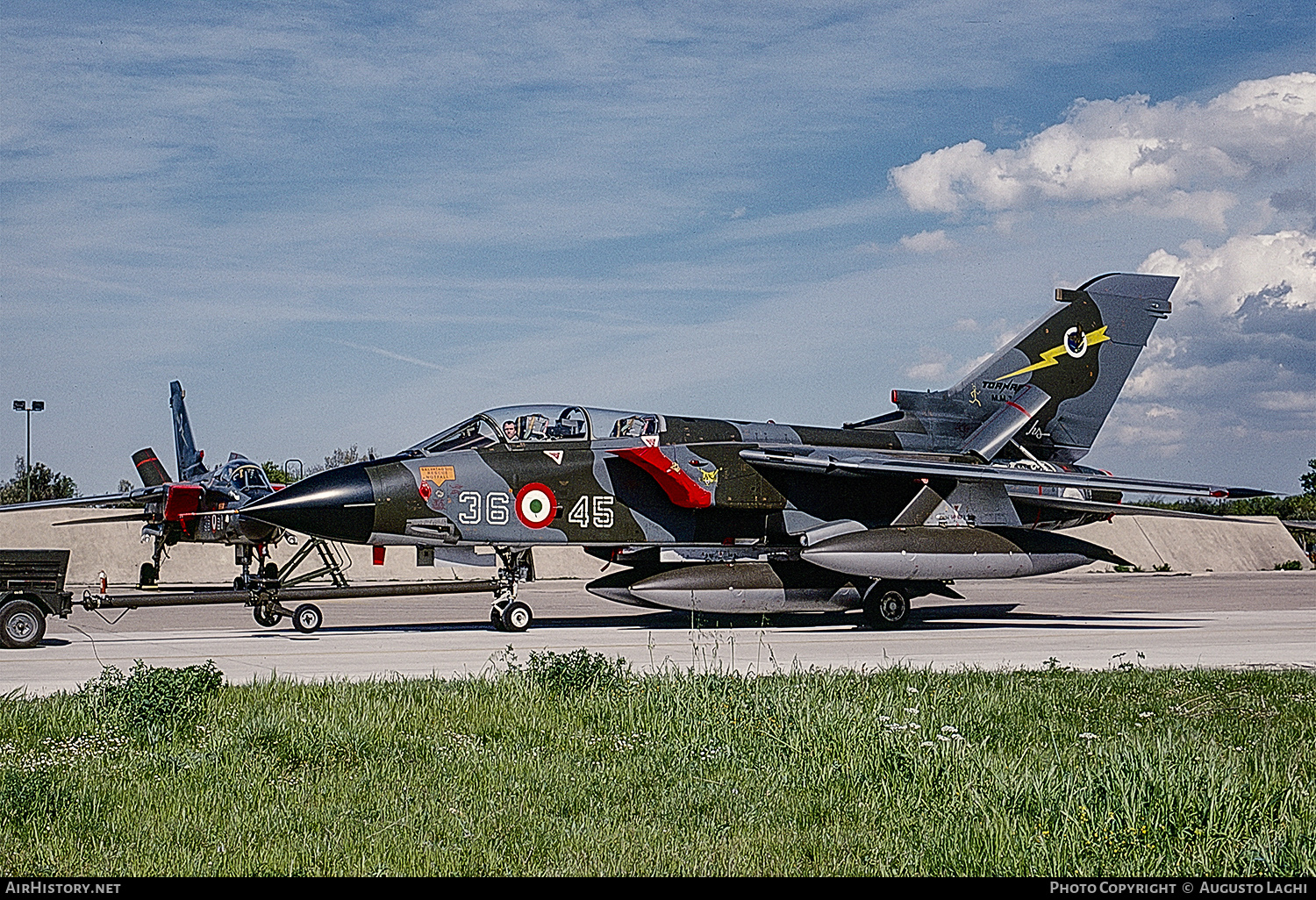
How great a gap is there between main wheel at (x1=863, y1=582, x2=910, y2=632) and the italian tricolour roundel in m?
4.70

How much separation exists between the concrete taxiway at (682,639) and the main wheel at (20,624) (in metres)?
0.16

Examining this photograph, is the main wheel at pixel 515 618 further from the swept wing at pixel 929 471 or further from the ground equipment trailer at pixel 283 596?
the swept wing at pixel 929 471

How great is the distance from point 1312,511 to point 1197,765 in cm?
6968

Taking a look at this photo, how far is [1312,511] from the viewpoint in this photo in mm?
67000

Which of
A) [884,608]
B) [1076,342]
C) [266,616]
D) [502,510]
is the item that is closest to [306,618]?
[266,616]

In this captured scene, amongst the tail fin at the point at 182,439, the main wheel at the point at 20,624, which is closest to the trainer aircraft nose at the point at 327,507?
the main wheel at the point at 20,624

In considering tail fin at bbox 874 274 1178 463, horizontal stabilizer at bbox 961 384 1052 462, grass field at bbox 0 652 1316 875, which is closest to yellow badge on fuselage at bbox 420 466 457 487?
grass field at bbox 0 652 1316 875

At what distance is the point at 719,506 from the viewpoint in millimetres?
17375

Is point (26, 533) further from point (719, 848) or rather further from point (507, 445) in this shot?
point (719, 848)

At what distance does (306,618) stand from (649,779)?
11.7 meters

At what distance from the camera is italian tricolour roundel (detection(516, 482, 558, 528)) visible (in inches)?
640

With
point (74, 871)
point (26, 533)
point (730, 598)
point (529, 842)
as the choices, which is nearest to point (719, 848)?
point (529, 842)

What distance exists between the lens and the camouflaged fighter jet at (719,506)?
1587cm

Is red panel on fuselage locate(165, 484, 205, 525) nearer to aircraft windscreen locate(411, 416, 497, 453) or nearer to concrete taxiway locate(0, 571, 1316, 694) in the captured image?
concrete taxiway locate(0, 571, 1316, 694)
